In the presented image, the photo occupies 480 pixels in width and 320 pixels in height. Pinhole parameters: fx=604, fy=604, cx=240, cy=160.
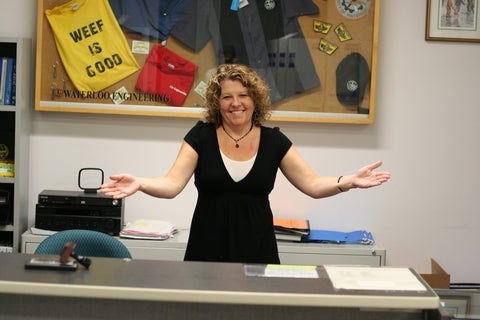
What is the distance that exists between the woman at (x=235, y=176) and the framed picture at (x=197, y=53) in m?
1.12

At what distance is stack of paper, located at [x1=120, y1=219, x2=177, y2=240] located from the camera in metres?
3.15

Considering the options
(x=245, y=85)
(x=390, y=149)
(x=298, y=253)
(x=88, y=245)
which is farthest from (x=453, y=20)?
(x=88, y=245)

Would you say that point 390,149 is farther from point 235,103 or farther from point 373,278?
point 373,278

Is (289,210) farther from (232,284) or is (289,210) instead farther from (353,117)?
(232,284)

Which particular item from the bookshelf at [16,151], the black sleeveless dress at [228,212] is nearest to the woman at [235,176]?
the black sleeveless dress at [228,212]

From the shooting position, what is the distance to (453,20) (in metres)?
3.40

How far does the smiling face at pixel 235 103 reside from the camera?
221cm

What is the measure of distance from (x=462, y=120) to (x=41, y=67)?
94.7 inches

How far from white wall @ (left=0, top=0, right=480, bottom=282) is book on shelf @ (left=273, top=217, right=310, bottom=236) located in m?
0.14

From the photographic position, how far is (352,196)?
3500 millimetres

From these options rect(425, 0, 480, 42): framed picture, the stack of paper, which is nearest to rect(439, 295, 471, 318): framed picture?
the stack of paper

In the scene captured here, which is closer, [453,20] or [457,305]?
[457,305]

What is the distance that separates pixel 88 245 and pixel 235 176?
22.1 inches

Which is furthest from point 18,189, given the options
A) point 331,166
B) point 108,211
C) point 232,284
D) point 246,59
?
point 232,284
